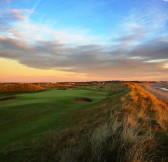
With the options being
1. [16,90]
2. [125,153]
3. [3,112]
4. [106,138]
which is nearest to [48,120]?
[3,112]

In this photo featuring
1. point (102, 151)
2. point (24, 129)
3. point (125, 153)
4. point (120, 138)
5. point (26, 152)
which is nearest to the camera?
point (125, 153)

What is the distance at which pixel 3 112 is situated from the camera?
17234 mm

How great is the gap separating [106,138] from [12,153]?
3921mm

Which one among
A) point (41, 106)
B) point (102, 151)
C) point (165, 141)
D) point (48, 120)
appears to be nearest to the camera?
point (102, 151)

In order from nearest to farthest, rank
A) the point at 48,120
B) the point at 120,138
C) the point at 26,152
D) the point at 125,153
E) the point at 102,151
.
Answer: the point at 125,153
the point at 102,151
the point at 120,138
the point at 26,152
the point at 48,120

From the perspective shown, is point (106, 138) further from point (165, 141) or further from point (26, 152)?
point (26, 152)

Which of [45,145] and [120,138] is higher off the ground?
[120,138]

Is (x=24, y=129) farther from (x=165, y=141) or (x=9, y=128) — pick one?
(x=165, y=141)

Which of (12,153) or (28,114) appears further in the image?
(28,114)

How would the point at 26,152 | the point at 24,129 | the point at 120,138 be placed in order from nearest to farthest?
the point at 120,138, the point at 26,152, the point at 24,129

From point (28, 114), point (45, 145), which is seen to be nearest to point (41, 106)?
point (28, 114)

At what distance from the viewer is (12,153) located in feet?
25.9

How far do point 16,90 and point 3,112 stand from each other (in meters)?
24.5

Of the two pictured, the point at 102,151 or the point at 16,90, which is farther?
the point at 16,90
